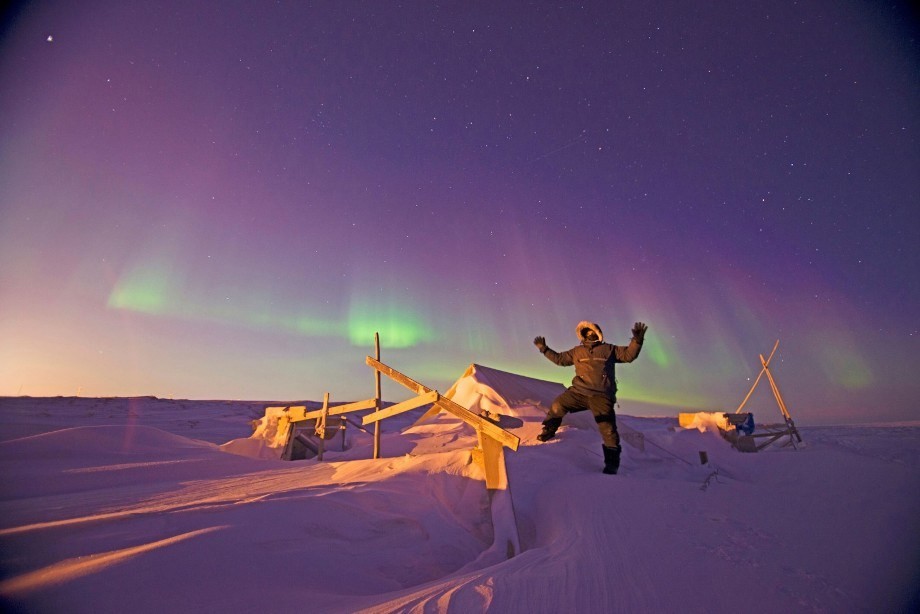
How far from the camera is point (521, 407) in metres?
11.0

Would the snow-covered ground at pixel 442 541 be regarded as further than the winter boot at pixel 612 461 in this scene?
No

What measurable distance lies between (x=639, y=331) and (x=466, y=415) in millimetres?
2414

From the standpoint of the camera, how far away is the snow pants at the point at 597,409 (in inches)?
186

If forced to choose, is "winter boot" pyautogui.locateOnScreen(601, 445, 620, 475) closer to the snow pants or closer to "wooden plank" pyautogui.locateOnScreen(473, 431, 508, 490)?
the snow pants

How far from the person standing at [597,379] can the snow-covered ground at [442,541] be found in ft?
2.14

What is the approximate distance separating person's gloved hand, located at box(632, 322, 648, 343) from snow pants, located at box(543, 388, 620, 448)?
80 cm

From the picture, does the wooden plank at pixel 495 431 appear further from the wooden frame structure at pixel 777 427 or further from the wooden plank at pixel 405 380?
the wooden frame structure at pixel 777 427

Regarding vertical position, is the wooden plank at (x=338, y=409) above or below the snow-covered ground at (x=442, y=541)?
above

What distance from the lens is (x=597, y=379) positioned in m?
4.87

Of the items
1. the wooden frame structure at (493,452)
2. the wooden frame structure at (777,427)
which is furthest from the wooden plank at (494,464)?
the wooden frame structure at (777,427)

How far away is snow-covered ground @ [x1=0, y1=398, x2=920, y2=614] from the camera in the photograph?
191cm

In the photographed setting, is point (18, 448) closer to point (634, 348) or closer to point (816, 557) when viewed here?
point (634, 348)

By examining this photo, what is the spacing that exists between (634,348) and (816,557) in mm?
2578

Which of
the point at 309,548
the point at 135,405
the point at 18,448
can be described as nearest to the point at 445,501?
the point at 309,548
